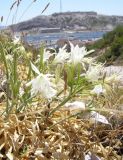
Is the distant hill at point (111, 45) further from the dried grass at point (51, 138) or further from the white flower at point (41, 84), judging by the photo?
the white flower at point (41, 84)

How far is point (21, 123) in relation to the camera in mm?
1852

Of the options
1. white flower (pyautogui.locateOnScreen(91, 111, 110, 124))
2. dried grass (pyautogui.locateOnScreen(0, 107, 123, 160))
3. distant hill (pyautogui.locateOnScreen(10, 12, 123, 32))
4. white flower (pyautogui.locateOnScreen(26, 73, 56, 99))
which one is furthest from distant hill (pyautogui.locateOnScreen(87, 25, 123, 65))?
white flower (pyautogui.locateOnScreen(26, 73, 56, 99))

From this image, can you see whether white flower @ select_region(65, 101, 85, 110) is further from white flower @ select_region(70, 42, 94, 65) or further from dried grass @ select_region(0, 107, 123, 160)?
white flower @ select_region(70, 42, 94, 65)

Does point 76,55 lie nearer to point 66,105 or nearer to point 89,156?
point 66,105

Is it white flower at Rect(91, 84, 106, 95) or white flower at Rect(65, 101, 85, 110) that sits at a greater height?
white flower at Rect(91, 84, 106, 95)

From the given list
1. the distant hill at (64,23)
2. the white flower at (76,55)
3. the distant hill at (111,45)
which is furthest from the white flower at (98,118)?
the distant hill at (111,45)

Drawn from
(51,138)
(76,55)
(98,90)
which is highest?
(76,55)

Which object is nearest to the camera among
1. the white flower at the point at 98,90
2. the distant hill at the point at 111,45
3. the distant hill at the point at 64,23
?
the white flower at the point at 98,90

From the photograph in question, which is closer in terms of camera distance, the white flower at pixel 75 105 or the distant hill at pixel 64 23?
the white flower at pixel 75 105

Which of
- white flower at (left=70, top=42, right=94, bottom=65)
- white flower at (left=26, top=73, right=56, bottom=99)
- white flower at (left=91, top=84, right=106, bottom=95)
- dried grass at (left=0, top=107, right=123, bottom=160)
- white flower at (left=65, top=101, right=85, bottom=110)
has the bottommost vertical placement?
dried grass at (left=0, top=107, right=123, bottom=160)

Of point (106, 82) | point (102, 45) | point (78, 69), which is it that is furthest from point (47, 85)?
point (102, 45)

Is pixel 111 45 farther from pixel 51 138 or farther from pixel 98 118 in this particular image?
pixel 51 138

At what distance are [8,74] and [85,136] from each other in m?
0.42

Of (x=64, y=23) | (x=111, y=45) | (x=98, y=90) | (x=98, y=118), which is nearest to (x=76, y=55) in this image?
(x=98, y=90)
